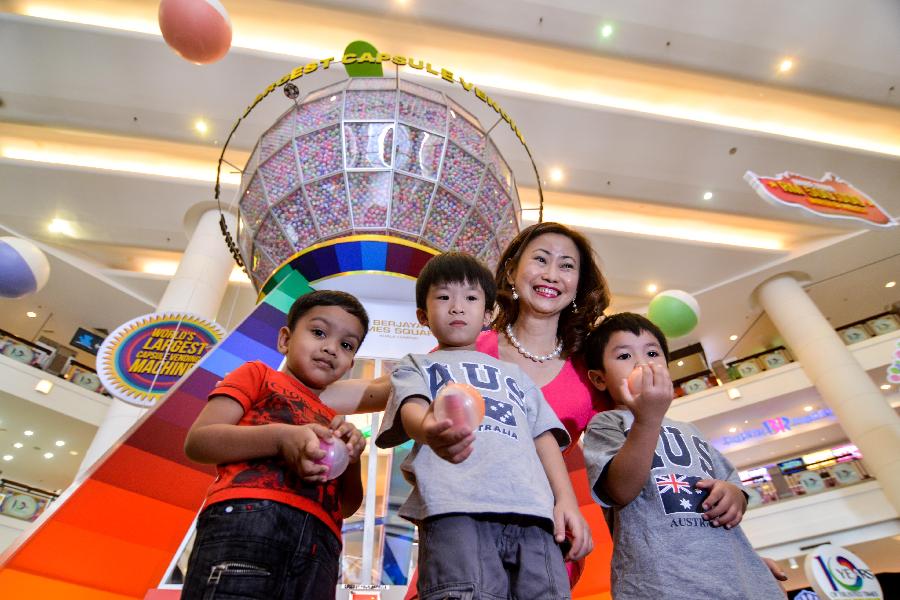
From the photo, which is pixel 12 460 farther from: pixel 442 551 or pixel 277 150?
pixel 442 551

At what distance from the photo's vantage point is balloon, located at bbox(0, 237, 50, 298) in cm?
424

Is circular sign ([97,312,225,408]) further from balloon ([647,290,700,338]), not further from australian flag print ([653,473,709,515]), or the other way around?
balloon ([647,290,700,338])

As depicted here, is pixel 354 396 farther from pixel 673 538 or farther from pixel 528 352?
pixel 673 538

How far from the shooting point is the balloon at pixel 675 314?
Result: 12.1 feet

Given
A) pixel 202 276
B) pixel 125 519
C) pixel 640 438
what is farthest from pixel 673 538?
pixel 202 276

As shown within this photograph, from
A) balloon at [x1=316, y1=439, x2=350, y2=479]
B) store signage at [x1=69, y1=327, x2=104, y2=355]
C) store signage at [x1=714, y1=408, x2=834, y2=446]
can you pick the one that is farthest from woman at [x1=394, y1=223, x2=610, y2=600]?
store signage at [x1=69, y1=327, x2=104, y2=355]

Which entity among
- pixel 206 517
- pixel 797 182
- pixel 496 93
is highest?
pixel 496 93

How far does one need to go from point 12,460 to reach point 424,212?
1492 centimetres

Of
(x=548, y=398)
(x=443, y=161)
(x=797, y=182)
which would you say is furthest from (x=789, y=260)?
(x=548, y=398)

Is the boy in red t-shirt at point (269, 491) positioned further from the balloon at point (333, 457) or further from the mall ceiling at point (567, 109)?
the mall ceiling at point (567, 109)

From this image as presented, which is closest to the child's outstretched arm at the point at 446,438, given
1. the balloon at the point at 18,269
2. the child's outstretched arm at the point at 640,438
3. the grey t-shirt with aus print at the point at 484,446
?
the grey t-shirt with aus print at the point at 484,446

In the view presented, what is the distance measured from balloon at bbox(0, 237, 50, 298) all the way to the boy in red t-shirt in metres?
4.28

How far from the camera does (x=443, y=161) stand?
2768 millimetres

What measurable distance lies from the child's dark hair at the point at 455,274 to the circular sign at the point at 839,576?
689 centimetres
